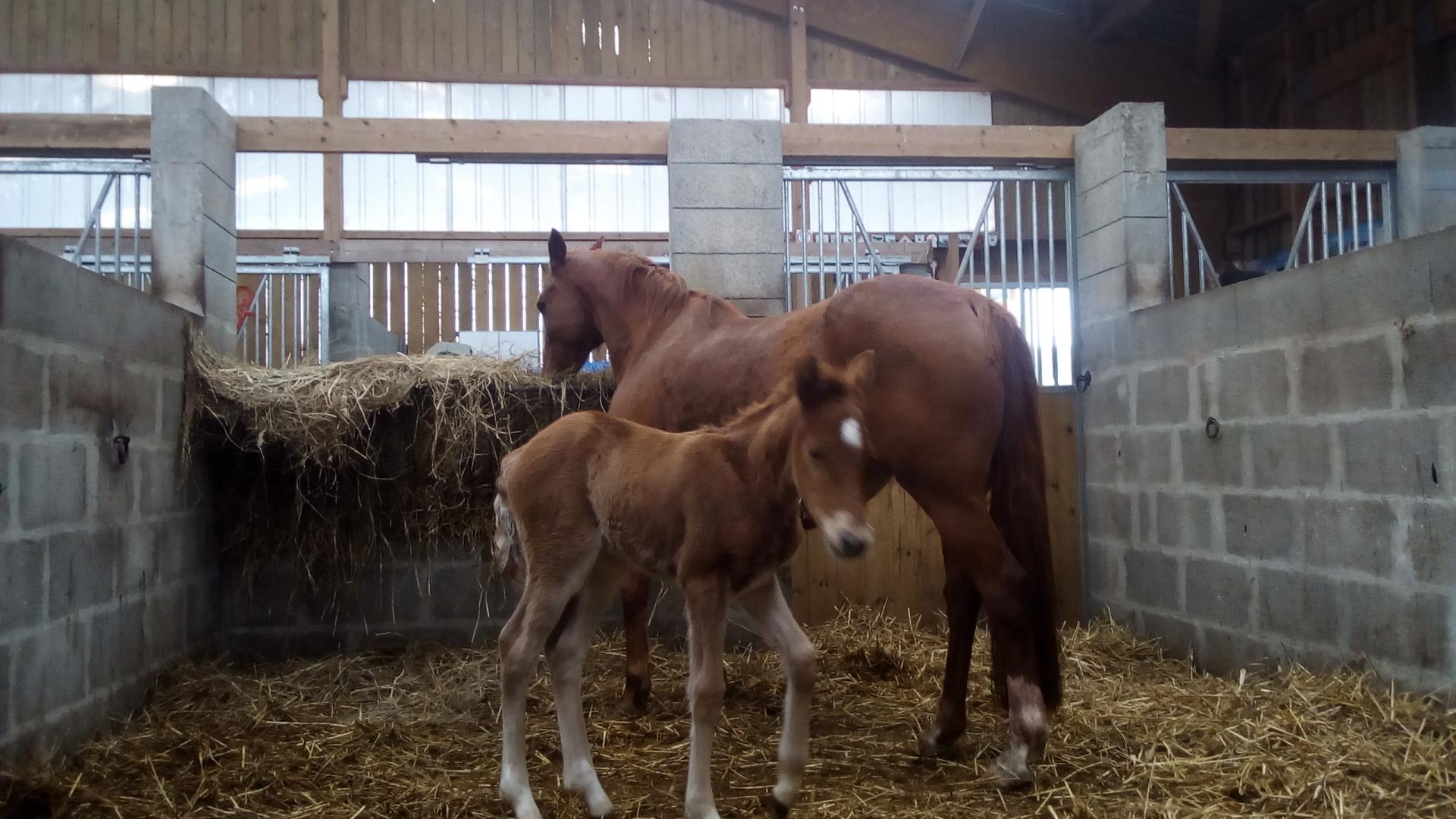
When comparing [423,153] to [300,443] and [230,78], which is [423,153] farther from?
[230,78]

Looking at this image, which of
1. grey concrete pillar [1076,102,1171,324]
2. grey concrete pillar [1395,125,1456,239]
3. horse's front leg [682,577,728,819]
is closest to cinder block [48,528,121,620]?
horse's front leg [682,577,728,819]

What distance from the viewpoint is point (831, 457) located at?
109 inches

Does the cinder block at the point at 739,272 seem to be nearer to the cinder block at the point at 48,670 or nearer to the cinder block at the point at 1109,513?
the cinder block at the point at 1109,513

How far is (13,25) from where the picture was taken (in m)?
13.4

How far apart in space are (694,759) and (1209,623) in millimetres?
2975

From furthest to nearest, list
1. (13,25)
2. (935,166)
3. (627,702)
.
Answer: (13,25) → (935,166) → (627,702)

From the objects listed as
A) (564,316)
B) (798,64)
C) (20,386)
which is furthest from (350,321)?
(798,64)

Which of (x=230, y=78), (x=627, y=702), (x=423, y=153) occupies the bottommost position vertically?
(x=627, y=702)

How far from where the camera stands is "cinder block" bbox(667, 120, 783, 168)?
18.4ft

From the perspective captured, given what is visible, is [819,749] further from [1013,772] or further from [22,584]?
[22,584]

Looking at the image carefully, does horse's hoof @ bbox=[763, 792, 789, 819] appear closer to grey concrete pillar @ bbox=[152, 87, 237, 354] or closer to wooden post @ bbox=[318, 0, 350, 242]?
grey concrete pillar @ bbox=[152, 87, 237, 354]

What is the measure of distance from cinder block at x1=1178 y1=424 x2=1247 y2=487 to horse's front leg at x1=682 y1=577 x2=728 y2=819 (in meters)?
2.80

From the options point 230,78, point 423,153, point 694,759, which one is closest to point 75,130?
point 423,153

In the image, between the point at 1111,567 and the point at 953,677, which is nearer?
the point at 953,677
